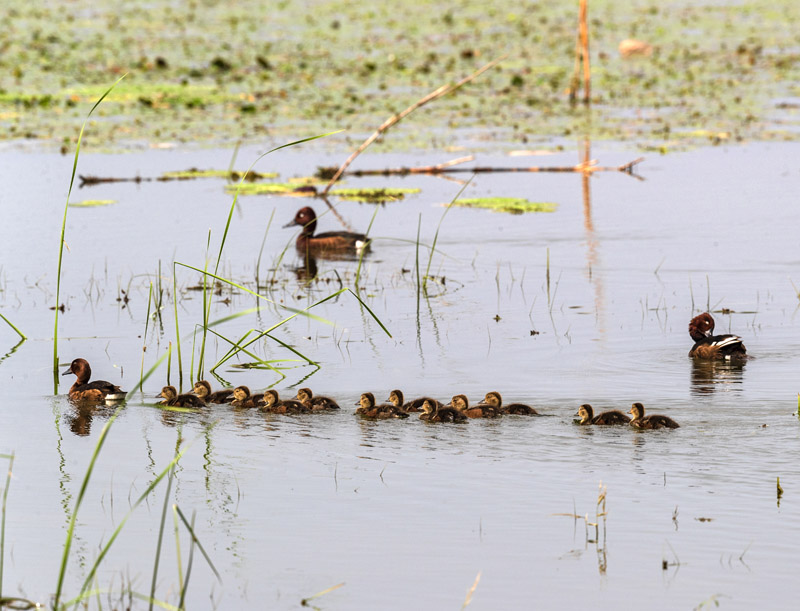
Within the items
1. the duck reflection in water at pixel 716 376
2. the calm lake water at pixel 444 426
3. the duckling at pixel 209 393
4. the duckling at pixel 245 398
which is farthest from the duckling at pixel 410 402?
the duck reflection in water at pixel 716 376

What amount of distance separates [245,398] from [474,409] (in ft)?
5.23

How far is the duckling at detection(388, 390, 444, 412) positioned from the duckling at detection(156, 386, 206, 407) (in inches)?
50.2

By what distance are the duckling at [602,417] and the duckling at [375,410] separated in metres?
1.12

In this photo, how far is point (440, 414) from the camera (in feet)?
29.8

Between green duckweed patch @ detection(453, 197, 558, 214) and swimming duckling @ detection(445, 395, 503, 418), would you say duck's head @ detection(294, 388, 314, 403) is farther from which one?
green duckweed patch @ detection(453, 197, 558, 214)

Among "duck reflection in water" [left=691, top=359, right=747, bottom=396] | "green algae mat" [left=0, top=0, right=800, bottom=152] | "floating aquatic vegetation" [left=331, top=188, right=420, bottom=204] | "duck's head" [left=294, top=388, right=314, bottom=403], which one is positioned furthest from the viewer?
"green algae mat" [left=0, top=0, right=800, bottom=152]

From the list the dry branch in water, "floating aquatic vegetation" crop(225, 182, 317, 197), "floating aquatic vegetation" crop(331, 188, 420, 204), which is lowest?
"floating aquatic vegetation" crop(331, 188, 420, 204)

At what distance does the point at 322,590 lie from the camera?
632cm

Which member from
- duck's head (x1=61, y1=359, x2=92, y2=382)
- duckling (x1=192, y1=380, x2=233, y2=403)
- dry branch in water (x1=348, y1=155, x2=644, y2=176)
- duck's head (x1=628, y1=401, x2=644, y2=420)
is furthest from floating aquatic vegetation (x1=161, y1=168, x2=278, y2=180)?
duck's head (x1=628, y1=401, x2=644, y2=420)

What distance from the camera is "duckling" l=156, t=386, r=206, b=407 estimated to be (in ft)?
31.3

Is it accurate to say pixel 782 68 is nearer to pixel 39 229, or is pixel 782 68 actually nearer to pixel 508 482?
pixel 39 229

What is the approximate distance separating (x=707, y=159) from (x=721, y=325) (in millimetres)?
11126

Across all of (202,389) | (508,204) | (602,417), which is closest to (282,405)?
(202,389)

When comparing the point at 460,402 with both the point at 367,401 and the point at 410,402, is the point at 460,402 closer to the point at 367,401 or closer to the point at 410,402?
the point at 410,402
